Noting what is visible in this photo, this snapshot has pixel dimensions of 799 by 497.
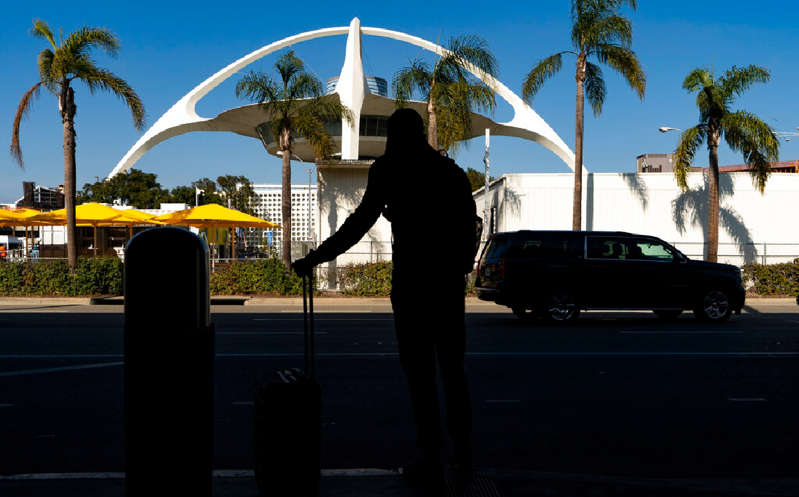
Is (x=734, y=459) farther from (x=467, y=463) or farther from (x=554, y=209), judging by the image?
(x=554, y=209)

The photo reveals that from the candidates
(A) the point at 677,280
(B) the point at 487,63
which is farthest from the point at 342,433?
(B) the point at 487,63

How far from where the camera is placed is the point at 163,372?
8.46 ft

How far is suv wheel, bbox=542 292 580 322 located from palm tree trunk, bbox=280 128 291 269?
36.3ft

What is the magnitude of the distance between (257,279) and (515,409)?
17.5 metres

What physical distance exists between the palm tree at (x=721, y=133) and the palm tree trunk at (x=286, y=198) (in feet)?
41.7

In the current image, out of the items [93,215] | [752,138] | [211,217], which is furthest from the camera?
[93,215]

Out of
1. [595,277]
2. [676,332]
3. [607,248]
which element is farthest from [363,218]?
[607,248]

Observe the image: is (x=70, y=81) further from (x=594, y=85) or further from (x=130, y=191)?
(x=130, y=191)

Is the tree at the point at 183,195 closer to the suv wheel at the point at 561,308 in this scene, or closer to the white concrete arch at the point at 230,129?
the white concrete arch at the point at 230,129

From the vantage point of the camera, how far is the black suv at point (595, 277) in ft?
46.6

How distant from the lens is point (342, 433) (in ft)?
17.0


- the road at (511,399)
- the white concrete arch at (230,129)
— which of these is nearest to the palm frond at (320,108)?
the road at (511,399)

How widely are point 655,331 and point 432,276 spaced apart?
32.6ft

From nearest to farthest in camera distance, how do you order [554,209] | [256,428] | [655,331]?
[256,428] → [655,331] → [554,209]
